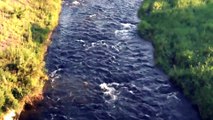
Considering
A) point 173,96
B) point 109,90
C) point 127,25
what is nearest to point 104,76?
point 109,90

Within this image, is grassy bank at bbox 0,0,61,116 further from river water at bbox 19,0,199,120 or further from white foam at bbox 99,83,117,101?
white foam at bbox 99,83,117,101

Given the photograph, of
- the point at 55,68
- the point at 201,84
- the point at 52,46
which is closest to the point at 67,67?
the point at 55,68

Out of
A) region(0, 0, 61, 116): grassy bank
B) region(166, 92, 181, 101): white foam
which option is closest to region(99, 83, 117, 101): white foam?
region(166, 92, 181, 101): white foam

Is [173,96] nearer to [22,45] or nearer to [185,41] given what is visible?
[185,41]

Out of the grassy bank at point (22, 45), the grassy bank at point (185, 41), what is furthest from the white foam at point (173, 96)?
the grassy bank at point (22, 45)

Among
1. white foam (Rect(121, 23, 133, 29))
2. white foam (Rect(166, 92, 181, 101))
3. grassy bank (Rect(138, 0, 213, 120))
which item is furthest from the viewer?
white foam (Rect(121, 23, 133, 29))

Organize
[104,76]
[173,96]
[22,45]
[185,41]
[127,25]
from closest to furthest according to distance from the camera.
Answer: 1. [173,96]
2. [104,76]
3. [22,45]
4. [185,41]
5. [127,25]
